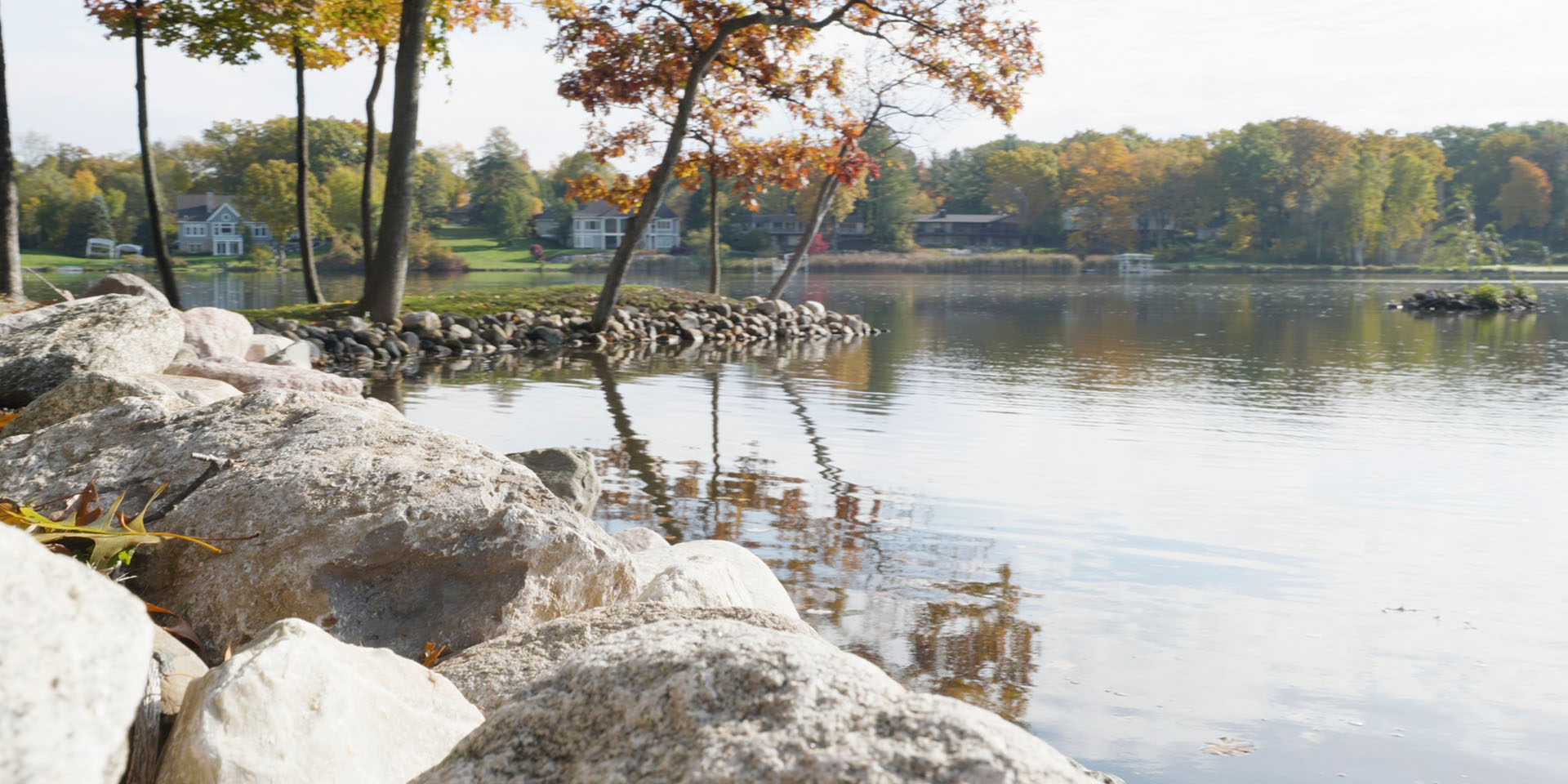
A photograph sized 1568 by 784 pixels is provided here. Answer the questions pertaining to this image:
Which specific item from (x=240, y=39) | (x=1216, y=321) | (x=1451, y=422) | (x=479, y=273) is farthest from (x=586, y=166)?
(x=1451, y=422)

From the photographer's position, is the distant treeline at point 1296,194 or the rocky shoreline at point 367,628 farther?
the distant treeline at point 1296,194

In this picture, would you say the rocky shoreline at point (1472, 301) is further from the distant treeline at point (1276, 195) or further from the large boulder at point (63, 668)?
the distant treeline at point (1276, 195)

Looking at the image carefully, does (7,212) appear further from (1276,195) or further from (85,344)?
(1276,195)

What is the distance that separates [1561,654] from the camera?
5.74 m

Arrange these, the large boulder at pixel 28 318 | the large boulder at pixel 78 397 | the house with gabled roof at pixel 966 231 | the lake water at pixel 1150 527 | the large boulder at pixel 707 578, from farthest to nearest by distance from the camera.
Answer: the house with gabled roof at pixel 966 231 < the large boulder at pixel 28 318 < the lake water at pixel 1150 527 < the large boulder at pixel 78 397 < the large boulder at pixel 707 578

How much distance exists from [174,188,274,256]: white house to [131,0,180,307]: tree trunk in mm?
103034

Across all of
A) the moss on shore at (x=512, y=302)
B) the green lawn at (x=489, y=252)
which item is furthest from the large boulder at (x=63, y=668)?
the green lawn at (x=489, y=252)

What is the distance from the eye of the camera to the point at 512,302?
2427cm

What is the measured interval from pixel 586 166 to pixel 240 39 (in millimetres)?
119732

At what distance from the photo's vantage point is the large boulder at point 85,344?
5902mm

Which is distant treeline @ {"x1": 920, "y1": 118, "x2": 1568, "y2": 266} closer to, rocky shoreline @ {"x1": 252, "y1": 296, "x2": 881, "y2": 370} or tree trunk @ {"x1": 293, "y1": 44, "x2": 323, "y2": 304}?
rocky shoreline @ {"x1": 252, "y1": 296, "x2": 881, "y2": 370}

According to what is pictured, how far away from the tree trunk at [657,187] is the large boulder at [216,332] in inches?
307

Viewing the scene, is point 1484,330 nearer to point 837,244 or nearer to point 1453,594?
point 1453,594

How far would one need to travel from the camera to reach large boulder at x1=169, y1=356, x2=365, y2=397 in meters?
8.10
